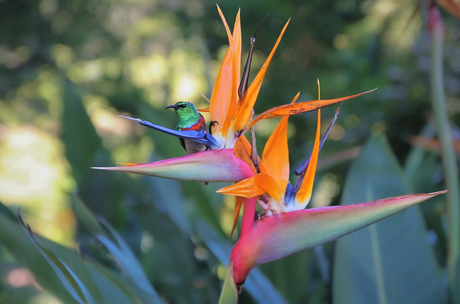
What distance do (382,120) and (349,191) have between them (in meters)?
1.20

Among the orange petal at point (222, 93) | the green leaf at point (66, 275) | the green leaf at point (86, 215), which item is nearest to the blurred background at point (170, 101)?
the green leaf at point (86, 215)

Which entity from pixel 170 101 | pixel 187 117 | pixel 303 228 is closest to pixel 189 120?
pixel 187 117

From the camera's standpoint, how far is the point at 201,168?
0.22 meters

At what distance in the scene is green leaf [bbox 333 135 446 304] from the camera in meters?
0.41

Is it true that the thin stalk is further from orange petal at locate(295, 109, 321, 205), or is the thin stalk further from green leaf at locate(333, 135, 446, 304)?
orange petal at locate(295, 109, 321, 205)

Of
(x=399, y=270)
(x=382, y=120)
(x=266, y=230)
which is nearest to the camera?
(x=266, y=230)

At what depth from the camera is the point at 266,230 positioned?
0.24 meters

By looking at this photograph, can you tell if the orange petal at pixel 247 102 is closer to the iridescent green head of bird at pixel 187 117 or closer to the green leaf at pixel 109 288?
the iridescent green head of bird at pixel 187 117

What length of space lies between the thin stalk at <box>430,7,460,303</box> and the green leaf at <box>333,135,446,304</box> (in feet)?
0.10

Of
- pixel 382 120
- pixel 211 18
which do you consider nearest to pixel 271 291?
pixel 382 120

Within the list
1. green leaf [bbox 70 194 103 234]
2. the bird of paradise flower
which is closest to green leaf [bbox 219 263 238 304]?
the bird of paradise flower

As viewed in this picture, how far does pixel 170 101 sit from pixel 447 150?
171 centimetres

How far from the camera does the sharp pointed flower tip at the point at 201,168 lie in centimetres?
21

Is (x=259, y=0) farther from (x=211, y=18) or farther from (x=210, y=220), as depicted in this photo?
(x=210, y=220)
